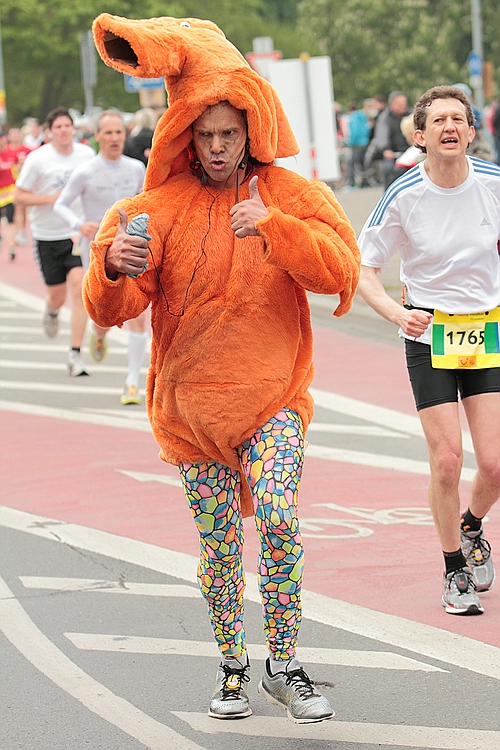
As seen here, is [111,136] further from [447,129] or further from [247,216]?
[247,216]

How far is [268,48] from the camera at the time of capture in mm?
21859

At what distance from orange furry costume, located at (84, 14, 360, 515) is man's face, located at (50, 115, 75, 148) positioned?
8200 mm

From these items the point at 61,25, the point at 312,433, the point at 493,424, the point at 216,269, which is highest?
the point at 61,25

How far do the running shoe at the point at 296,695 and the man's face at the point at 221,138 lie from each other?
5.21 ft

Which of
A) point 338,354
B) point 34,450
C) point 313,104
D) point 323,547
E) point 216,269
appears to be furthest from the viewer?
point 313,104

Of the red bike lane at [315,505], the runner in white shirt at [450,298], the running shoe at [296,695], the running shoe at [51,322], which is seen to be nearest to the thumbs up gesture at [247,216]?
the running shoe at [296,695]

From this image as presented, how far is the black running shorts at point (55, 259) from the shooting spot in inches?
498

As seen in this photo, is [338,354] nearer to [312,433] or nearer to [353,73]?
[312,433]

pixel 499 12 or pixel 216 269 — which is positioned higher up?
pixel 499 12

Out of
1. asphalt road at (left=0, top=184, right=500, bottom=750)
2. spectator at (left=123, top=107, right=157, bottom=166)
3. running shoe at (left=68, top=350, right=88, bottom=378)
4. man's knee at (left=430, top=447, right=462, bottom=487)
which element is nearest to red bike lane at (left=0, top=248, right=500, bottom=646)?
asphalt road at (left=0, top=184, right=500, bottom=750)

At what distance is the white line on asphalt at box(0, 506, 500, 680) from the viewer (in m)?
5.19

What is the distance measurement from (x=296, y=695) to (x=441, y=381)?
5.62 ft

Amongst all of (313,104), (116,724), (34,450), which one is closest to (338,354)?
(34,450)

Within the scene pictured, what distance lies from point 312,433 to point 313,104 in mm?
8992
